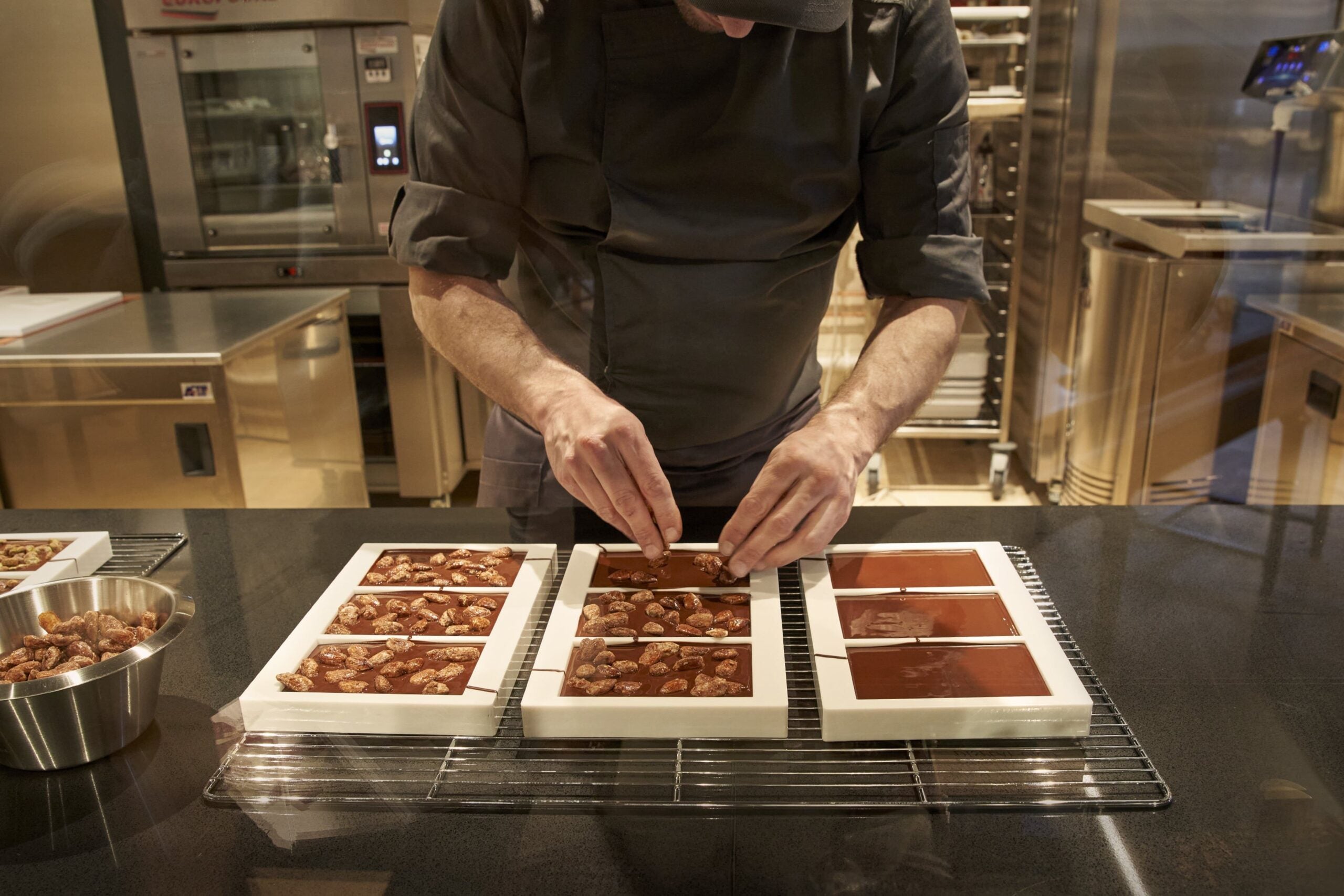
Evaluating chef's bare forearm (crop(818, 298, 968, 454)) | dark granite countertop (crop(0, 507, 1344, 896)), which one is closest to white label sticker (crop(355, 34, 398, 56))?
chef's bare forearm (crop(818, 298, 968, 454))

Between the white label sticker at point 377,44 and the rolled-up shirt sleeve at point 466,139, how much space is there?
158cm

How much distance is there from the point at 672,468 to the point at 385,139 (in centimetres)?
177

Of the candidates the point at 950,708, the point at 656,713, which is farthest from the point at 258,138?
the point at 950,708

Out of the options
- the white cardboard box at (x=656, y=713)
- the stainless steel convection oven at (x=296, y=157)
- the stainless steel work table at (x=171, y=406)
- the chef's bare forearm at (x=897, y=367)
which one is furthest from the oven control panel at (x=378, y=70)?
the white cardboard box at (x=656, y=713)

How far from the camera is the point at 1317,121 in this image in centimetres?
281

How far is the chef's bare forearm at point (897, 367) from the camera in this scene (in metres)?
1.14

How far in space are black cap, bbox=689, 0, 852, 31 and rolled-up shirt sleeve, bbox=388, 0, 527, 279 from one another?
31 centimetres

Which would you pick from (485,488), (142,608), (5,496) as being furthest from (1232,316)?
(5,496)

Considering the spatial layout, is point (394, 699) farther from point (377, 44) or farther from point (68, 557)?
point (377, 44)

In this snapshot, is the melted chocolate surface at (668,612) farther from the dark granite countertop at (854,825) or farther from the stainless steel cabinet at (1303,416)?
the stainless steel cabinet at (1303,416)

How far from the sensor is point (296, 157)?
2.75 metres

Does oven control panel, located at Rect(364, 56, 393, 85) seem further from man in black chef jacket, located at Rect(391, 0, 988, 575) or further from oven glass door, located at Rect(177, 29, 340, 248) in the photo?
man in black chef jacket, located at Rect(391, 0, 988, 575)

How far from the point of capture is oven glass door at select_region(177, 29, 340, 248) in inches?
105

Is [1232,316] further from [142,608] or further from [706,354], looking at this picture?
[142,608]
